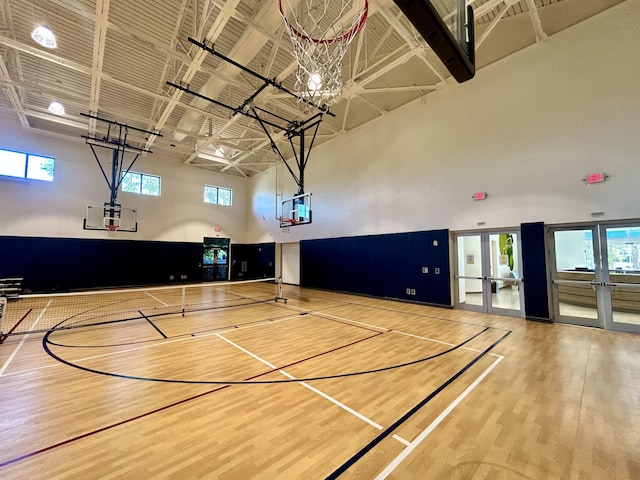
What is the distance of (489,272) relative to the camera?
766 centimetres

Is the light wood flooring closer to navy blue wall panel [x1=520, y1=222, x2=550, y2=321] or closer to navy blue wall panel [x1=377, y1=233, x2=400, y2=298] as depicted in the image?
navy blue wall panel [x1=520, y1=222, x2=550, y2=321]

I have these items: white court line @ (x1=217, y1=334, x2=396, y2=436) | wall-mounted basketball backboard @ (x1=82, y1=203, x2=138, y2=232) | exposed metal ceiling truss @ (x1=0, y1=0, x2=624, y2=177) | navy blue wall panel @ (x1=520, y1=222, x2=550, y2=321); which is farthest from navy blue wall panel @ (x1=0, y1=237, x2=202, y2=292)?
navy blue wall panel @ (x1=520, y1=222, x2=550, y2=321)

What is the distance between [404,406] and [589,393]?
2329 millimetres

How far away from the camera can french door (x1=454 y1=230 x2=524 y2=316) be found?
24.2 ft

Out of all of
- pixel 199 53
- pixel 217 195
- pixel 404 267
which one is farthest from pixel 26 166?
pixel 404 267

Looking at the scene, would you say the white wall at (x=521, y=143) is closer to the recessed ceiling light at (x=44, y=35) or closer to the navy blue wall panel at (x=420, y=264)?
the navy blue wall panel at (x=420, y=264)

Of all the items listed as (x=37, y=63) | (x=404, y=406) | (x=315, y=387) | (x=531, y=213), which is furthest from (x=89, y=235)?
(x=531, y=213)

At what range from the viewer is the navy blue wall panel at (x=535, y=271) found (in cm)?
669

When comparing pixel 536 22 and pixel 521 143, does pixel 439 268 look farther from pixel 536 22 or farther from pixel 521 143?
pixel 536 22

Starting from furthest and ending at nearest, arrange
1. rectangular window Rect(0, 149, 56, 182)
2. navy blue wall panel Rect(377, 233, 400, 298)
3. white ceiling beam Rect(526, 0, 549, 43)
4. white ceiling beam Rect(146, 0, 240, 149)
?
rectangular window Rect(0, 149, 56, 182) → navy blue wall panel Rect(377, 233, 400, 298) → white ceiling beam Rect(526, 0, 549, 43) → white ceiling beam Rect(146, 0, 240, 149)

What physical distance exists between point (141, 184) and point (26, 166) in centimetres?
405

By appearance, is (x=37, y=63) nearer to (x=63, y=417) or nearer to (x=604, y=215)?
(x=63, y=417)

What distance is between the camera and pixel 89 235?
1266 cm

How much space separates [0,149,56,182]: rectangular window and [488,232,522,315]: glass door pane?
17.5 m
